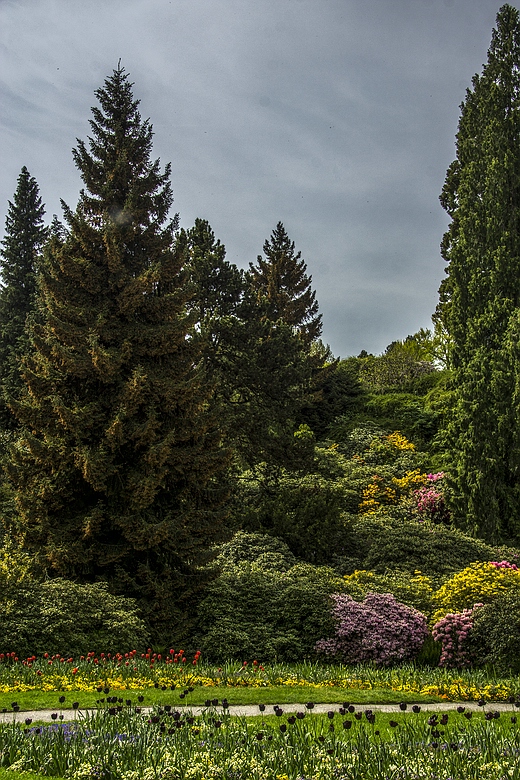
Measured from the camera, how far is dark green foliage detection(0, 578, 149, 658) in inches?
361

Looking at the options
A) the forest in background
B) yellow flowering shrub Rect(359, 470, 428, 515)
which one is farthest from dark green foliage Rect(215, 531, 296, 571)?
yellow flowering shrub Rect(359, 470, 428, 515)

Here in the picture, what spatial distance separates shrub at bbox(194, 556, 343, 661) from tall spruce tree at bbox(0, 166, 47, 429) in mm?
12595

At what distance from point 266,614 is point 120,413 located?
14.7 ft

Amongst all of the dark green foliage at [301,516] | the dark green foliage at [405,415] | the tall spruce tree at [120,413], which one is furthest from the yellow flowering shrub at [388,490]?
the tall spruce tree at [120,413]

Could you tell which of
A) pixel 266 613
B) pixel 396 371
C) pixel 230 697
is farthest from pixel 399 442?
pixel 230 697

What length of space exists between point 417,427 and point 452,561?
41.1 ft

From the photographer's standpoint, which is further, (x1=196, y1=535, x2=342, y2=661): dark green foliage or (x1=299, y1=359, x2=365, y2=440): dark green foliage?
(x1=299, y1=359, x2=365, y2=440): dark green foliage

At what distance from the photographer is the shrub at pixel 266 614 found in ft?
34.3

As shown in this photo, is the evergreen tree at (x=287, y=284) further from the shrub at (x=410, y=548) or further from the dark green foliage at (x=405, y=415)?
the shrub at (x=410, y=548)

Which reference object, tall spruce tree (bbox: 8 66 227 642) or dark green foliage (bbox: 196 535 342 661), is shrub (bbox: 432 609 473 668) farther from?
tall spruce tree (bbox: 8 66 227 642)

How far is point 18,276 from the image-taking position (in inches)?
968

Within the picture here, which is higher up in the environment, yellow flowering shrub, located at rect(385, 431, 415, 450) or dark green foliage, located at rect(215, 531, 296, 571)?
yellow flowering shrub, located at rect(385, 431, 415, 450)

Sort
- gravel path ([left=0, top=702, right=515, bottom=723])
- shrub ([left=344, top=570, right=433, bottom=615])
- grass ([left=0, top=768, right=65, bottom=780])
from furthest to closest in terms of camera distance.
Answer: shrub ([left=344, top=570, right=433, bottom=615]), gravel path ([left=0, top=702, right=515, bottom=723]), grass ([left=0, top=768, right=65, bottom=780])

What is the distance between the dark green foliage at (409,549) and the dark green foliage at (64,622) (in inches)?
246
